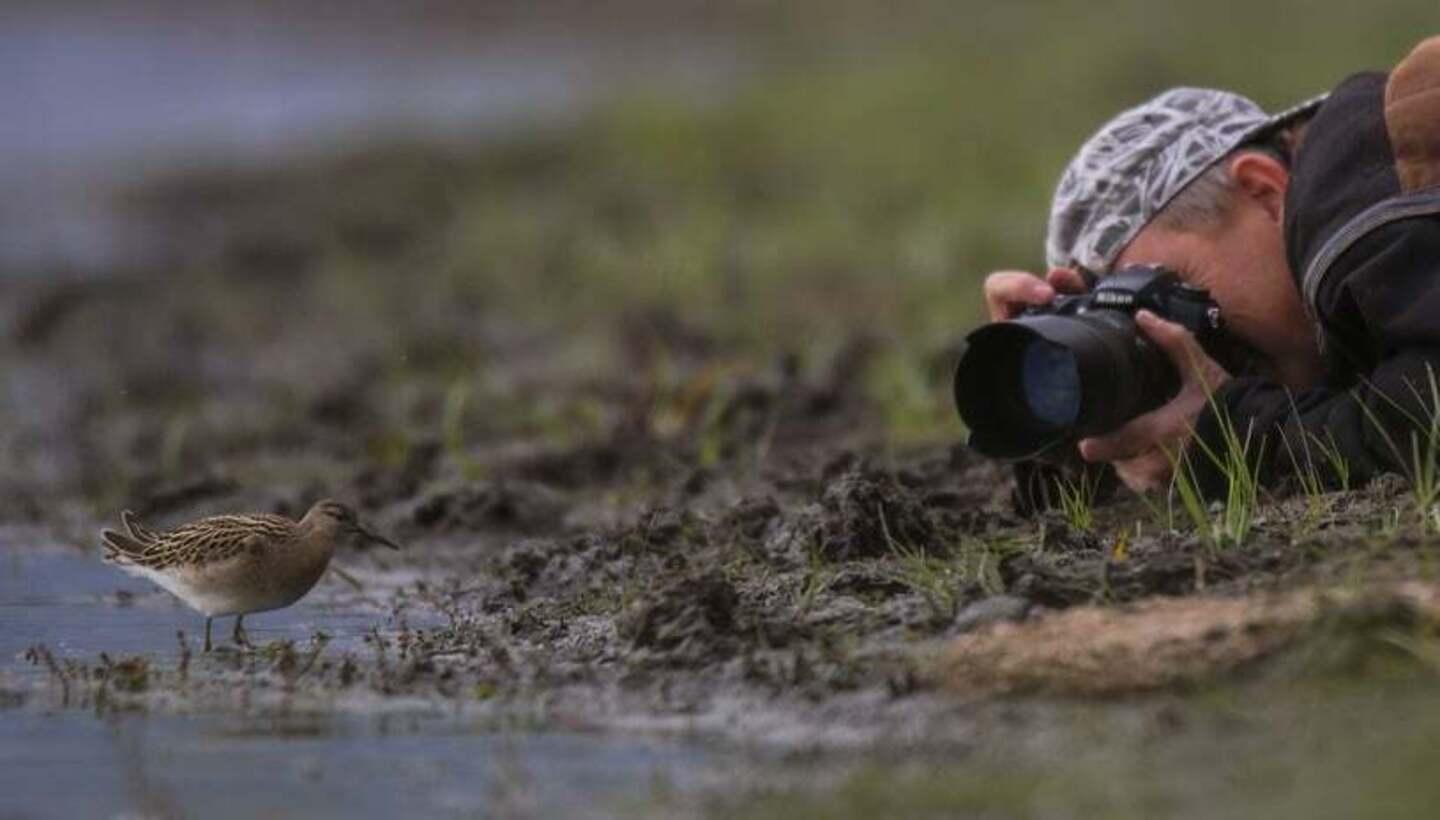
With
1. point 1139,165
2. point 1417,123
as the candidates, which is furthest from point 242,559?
point 1417,123

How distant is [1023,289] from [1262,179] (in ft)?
1.59

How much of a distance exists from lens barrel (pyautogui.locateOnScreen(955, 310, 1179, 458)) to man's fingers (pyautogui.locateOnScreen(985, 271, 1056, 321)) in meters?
0.18

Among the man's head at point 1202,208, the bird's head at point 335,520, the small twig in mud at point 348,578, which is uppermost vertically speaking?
the man's head at point 1202,208

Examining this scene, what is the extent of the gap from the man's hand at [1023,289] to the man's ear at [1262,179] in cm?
35

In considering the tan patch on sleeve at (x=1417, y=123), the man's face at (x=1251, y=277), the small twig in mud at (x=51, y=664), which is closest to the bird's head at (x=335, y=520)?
the small twig in mud at (x=51, y=664)

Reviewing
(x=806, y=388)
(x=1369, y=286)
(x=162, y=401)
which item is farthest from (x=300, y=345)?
(x=1369, y=286)

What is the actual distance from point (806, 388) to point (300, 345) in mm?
3157

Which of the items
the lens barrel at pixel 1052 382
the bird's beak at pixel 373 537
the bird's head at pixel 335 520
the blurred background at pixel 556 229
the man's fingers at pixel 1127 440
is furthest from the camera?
the blurred background at pixel 556 229

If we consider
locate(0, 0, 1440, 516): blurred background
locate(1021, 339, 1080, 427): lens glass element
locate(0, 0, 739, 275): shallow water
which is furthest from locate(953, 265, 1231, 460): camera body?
locate(0, 0, 739, 275): shallow water

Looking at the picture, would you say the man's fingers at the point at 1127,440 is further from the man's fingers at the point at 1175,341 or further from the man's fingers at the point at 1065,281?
the man's fingers at the point at 1065,281

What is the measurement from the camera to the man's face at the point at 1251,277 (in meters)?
5.62

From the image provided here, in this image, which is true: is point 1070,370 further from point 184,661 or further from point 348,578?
point 348,578

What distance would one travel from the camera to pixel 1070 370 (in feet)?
17.7

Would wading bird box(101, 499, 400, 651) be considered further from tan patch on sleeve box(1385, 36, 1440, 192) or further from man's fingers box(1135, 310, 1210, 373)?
tan patch on sleeve box(1385, 36, 1440, 192)
